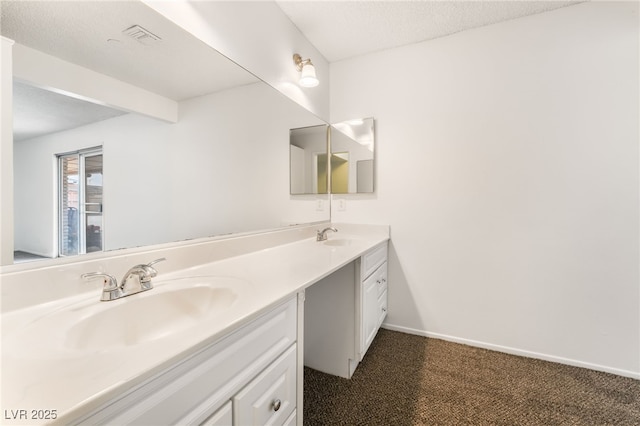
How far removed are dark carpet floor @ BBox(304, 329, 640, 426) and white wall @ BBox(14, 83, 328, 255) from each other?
3.50ft

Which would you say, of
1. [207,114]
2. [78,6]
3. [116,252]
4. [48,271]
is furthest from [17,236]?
[207,114]

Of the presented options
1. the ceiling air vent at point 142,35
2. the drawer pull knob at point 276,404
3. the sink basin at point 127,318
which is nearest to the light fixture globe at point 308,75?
the ceiling air vent at point 142,35

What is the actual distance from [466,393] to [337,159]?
6.28 feet

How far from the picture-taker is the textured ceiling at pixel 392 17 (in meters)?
1.74

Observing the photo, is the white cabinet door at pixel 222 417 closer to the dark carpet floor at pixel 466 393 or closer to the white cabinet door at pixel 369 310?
the dark carpet floor at pixel 466 393

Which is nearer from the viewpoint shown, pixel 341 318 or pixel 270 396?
pixel 270 396

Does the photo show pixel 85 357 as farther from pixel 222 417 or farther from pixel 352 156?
pixel 352 156

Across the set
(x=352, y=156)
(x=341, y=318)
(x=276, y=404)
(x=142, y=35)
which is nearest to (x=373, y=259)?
(x=341, y=318)

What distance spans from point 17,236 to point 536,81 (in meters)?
2.72

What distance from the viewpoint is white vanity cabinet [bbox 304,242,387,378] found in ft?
5.12

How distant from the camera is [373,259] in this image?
1812 millimetres

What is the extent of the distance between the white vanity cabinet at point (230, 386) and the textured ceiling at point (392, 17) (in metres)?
1.92

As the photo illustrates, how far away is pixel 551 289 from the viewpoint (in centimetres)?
179

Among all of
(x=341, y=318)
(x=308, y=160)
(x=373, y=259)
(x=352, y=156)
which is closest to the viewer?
(x=341, y=318)
